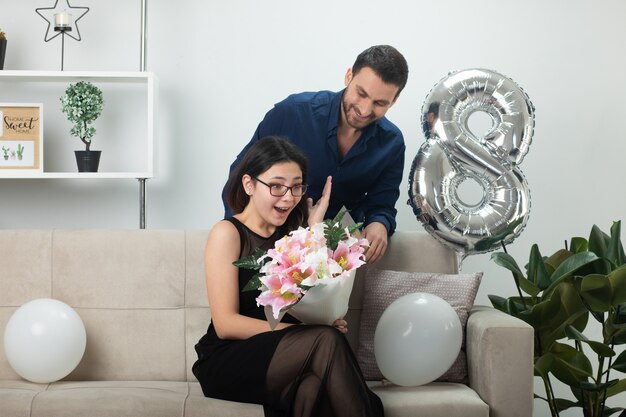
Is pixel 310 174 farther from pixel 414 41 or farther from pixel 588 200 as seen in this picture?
pixel 588 200

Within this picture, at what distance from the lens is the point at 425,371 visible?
2.81 metres

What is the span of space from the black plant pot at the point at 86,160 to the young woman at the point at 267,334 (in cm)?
92

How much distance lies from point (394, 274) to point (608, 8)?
1.69 metres

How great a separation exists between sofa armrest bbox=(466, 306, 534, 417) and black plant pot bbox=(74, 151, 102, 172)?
1.70m

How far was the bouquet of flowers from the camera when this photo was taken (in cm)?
235

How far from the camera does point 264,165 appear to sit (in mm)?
2795

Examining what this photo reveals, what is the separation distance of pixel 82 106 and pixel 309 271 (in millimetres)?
1572

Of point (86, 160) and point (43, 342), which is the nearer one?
point (43, 342)

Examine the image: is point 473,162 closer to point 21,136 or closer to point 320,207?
point 320,207

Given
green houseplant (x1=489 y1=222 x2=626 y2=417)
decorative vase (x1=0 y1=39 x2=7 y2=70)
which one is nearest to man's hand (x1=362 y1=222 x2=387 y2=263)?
green houseplant (x1=489 y1=222 x2=626 y2=417)

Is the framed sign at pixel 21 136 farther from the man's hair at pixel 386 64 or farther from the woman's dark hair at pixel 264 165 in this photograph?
the man's hair at pixel 386 64

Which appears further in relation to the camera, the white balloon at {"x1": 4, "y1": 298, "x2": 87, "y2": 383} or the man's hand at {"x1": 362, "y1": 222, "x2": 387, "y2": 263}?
the man's hand at {"x1": 362, "y1": 222, "x2": 387, "y2": 263}

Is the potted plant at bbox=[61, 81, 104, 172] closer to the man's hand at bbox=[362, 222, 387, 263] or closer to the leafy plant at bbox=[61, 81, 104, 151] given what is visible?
the leafy plant at bbox=[61, 81, 104, 151]

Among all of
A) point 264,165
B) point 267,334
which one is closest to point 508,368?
point 267,334
